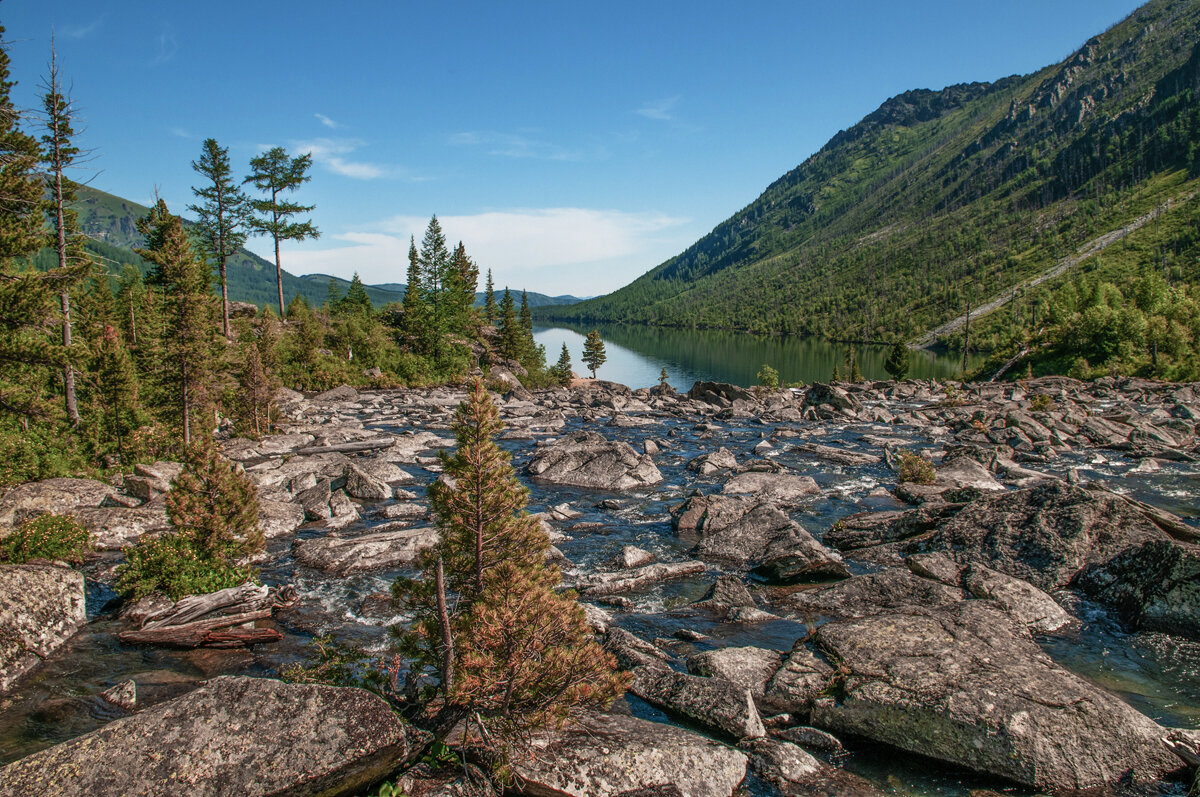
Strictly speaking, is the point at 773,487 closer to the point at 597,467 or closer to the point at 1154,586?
the point at 597,467

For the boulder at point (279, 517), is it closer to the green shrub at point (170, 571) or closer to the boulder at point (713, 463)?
the green shrub at point (170, 571)

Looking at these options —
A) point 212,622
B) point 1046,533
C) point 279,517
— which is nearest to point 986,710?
point 1046,533

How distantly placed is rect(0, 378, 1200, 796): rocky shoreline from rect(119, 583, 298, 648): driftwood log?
520 mm

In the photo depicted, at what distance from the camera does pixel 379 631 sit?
1388 cm

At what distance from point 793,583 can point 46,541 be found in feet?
66.9

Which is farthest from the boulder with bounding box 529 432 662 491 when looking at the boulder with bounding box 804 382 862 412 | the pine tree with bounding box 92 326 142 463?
the boulder with bounding box 804 382 862 412

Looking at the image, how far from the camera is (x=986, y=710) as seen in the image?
29.9 feet

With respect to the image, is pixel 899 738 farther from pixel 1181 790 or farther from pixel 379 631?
pixel 379 631

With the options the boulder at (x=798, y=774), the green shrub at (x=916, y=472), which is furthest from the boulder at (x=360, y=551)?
the green shrub at (x=916, y=472)

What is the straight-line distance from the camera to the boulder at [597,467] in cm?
2855

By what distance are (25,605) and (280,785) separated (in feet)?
31.6

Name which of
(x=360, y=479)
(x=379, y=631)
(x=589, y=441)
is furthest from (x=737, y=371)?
(x=379, y=631)

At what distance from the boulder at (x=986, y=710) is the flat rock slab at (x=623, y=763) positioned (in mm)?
2528

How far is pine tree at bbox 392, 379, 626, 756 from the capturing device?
26.4 ft
